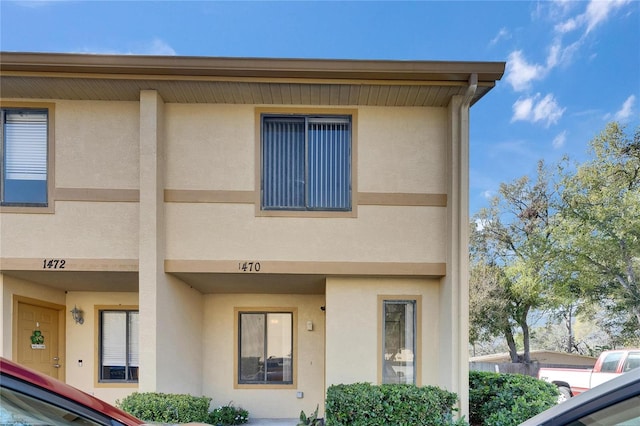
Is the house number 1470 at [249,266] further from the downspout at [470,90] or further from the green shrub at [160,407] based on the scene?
the downspout at [470,90]

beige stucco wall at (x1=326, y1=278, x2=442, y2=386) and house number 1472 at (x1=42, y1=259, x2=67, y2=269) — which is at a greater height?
house number 1472 at (x1=42, y1=259, x2=67, y2=269)

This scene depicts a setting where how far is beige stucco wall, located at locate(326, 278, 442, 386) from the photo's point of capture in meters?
6.73

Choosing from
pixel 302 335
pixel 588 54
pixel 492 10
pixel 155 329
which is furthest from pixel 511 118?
pixel 155 329

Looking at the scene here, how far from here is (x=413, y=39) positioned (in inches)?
1119

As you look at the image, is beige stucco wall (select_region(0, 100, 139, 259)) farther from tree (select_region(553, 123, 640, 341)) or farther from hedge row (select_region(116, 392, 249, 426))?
tree (select_region(553, 123, 640, 341))

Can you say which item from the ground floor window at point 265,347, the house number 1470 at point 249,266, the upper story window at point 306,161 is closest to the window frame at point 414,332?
the upper story window at point 306,161

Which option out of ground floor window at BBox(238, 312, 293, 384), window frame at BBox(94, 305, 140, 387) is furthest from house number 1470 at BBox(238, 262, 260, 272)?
window frame at BBox(94, 305, 140, 387)

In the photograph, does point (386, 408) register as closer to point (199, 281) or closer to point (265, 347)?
point (265, 347)

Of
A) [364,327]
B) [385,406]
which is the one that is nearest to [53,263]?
[364,327]

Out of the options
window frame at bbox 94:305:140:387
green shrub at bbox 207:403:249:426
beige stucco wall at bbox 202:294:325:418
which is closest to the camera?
green shrub at bbox 207:403:249:426

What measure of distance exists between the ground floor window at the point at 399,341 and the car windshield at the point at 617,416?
17.0 feet

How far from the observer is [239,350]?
8.38 meters

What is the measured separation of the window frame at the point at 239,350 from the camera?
8.29 m

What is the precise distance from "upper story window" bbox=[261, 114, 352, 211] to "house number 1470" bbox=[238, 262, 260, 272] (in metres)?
1.00
